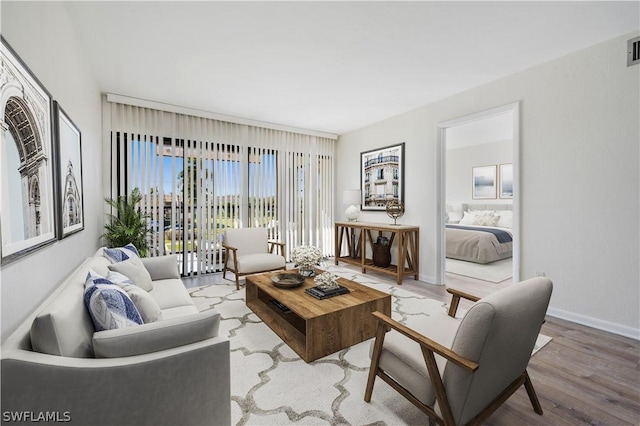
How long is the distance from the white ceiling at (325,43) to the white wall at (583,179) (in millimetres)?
236

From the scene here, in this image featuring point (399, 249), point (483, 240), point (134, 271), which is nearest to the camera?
point (134, 271)

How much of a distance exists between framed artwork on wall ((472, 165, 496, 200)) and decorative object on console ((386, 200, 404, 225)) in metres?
3.69

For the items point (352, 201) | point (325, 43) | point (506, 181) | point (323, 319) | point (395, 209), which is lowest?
point (323, 319)

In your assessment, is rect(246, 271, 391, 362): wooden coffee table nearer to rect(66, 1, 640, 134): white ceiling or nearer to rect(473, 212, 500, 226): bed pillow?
rect(66, 1, 640, 134): white ceiling

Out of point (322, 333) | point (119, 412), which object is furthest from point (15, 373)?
point (322, 333)

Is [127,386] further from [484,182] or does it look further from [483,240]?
[484,182]

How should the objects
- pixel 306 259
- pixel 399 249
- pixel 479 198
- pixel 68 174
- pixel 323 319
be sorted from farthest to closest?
pixel 479 198 → pixel 399 249 → pixel 306 259 → pixel 323 319 → pixel 68 174

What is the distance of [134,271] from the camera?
7.53 ft

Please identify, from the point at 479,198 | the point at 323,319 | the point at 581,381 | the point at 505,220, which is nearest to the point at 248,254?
the point at 323,319

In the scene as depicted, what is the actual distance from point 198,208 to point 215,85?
1.92 meters

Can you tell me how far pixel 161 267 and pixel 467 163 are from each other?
7.36 metres

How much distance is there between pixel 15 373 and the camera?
891 mm

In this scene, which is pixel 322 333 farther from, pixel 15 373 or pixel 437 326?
pixel 15 373

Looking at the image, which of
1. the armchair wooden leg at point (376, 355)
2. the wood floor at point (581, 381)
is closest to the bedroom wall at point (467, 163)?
the wood floor at point (581, 381)
